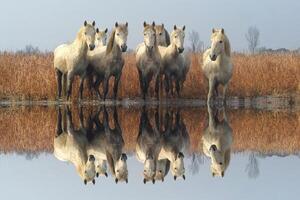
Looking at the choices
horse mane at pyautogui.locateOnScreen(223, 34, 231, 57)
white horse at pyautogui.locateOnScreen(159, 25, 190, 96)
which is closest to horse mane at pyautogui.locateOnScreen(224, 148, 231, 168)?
horse mane at pyautogui.locateOnScreen(223, 34, 231, 57)

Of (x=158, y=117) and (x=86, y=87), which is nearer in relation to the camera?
(x=158, y=117)

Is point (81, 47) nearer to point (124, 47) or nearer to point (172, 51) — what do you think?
point (124, 47)

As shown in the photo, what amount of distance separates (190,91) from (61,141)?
490 inches

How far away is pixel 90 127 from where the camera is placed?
1267 cm

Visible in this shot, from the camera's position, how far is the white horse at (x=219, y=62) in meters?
18.9

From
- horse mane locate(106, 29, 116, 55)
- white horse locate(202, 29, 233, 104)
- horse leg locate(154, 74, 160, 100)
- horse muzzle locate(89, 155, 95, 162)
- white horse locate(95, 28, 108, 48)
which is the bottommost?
horse muzzle locate(89, 155, 95, 162)

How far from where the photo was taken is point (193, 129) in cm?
1239

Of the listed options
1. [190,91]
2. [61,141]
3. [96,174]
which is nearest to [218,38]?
[190,91]

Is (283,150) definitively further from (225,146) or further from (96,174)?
(96,174)

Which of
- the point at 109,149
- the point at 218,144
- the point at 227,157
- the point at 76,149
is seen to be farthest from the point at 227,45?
the point at 227,157

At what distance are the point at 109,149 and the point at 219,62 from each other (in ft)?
33.8

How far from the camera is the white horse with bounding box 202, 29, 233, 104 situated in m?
18.9

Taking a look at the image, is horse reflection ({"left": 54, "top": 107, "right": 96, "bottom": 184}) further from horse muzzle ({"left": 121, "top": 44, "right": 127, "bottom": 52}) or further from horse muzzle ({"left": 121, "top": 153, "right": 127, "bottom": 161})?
horse muzzle ({"left": 121, "top": 44, "right": 127, "bottom": 52})

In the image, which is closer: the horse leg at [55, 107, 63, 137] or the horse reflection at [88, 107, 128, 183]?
the horse reflection at [88, 107, 128, 183]
